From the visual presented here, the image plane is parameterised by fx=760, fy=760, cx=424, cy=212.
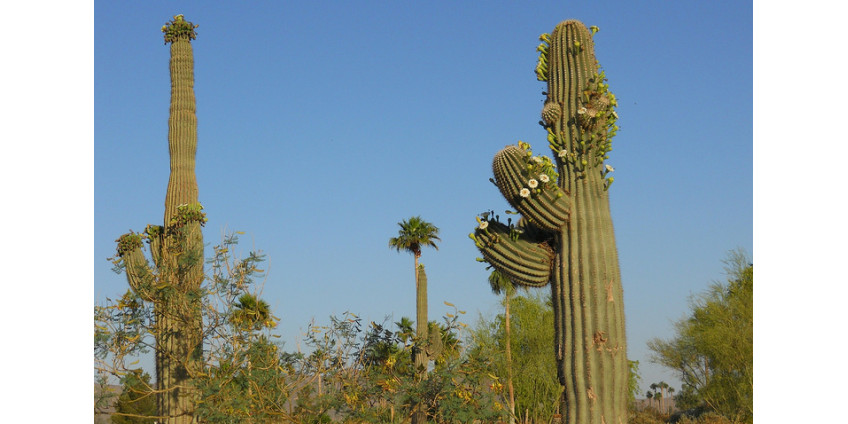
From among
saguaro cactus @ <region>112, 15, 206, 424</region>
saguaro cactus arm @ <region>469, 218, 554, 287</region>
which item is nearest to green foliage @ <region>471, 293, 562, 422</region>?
saguaro cactus @ <region>112, 15, 206, 424</region>

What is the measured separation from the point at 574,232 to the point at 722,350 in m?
17.2

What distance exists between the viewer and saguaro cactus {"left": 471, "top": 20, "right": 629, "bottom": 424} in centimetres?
665

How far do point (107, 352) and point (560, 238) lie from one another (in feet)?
21.1

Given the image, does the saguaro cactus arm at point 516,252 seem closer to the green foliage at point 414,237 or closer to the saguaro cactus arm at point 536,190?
the saguaro cactus arm at point 536,190

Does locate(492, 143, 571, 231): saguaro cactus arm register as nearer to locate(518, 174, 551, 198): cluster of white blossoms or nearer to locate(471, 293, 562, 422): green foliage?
locate(518, 174, 551, 198): cluster of white blossoms

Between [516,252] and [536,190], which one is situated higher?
[536,190]

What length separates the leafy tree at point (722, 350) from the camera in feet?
71.5

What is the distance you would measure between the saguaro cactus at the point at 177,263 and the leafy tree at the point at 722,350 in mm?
16295

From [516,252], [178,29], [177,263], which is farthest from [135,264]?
[516,252]

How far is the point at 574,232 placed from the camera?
6941 millimetres

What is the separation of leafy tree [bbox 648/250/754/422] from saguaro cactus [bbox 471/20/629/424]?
54.0 ft

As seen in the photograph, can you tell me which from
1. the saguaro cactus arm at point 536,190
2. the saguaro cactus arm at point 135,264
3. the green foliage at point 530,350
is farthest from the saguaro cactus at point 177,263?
the green foliage at point 530,350

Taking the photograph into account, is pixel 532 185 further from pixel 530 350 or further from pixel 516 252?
pixel 530 350
